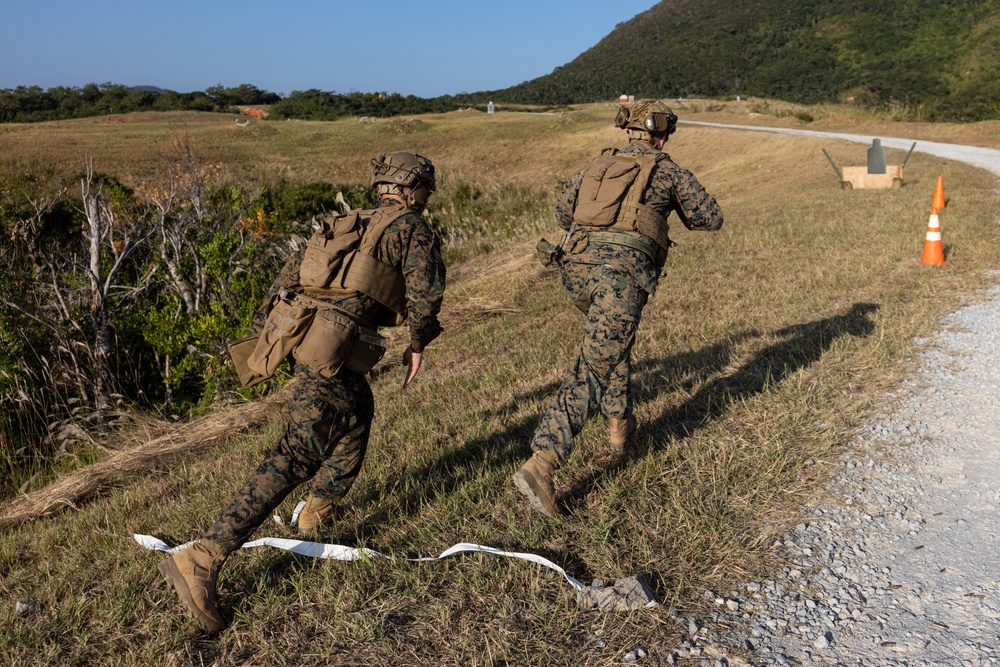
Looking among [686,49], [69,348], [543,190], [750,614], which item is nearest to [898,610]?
[750,614]

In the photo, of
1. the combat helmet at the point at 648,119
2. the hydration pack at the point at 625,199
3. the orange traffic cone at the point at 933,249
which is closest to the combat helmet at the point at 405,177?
the hydration pack at the point at 625,199

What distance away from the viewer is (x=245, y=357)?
3.43 meters

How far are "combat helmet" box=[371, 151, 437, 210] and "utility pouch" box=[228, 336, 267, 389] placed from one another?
91 centimetres

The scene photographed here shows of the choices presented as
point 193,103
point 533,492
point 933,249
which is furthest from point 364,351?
point 193,103

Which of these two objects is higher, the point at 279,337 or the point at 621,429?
the point at 279,337

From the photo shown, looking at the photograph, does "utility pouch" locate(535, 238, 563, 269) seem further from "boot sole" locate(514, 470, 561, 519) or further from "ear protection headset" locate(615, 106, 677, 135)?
"boot sole" locate(514, 470, 561, 519)

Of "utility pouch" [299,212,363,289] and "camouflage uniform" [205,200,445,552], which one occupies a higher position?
"utility pouch" [299,212,363,289]

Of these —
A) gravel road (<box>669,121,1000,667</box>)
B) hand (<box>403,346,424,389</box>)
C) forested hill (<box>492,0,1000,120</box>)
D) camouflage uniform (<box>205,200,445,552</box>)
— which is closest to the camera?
gravel road (<box>669,121,1000,667</box>)

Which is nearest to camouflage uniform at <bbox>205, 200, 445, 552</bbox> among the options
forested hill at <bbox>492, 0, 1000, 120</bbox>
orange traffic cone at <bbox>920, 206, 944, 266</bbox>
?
orange traffic cone at <bbox>920, 206, 944, 266</bbox>

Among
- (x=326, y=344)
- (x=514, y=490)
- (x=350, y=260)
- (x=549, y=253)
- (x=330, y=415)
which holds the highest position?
(x=350, y=260)

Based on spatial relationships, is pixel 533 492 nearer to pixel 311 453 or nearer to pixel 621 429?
pixel 621 429

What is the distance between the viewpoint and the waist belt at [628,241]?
12.5 feet

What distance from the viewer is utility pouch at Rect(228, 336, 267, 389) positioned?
11.1ft

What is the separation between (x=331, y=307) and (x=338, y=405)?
44 cm
